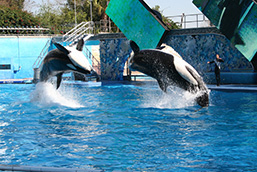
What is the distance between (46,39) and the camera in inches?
836

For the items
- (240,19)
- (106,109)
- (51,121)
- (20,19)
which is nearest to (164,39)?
(240,19)

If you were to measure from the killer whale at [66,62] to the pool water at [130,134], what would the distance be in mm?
937

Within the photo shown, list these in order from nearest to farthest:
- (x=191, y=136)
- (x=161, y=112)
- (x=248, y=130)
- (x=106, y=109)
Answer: (x=191, y=136) < (x=248, y=130) < (x=161, y=112) < (x=106, y=109)

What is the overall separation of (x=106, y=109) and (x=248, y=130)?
12.7 feet

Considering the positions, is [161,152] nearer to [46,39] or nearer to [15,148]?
[15,148]

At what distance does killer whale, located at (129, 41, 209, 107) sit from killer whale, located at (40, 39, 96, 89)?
1049 mm

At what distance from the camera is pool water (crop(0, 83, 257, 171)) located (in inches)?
180

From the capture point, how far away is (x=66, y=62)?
7887mm

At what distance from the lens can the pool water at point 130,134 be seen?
4.57 metres

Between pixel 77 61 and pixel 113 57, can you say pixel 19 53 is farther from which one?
pixel 77 61

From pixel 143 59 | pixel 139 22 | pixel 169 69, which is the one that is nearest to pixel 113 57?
pixel 139 22

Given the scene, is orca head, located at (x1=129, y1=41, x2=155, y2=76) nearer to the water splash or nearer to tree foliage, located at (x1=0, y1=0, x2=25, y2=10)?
the water splash

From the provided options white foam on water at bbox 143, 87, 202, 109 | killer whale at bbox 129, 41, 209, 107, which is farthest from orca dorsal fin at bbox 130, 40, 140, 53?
white foam on water at bbox 143, 87, 202, 109

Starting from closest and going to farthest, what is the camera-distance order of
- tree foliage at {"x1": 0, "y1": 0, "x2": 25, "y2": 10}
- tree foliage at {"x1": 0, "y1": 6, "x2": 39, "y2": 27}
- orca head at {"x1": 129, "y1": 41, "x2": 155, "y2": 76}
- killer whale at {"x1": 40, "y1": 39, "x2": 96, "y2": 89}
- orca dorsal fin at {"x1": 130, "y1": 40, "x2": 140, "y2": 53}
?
orca dorsal fin at {"x1": 130, "y1": 40, "x2": 140, "y2": 53} < orca head at {"x1": 129, "y1": 41, "x2": 155, "y2": 76} < killer whale at {"x1": 40, "y1": 39, "x2": 96, "y2": 89} < tree foliage at {"x1": 0, "y1": 6, "x2": 39, "y2": 27} < tree foliage at {"x1": 0, "y1": 0, "x2": 25, "y2": 10}
